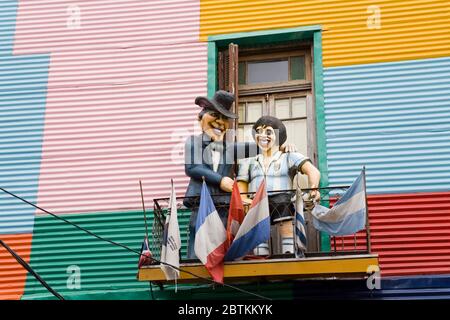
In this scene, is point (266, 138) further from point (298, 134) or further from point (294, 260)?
point (294, 260)

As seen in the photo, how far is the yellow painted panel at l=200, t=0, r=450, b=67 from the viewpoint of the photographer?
35.5ft

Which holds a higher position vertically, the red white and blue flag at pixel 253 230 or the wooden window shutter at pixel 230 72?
the wooden window shutter at pixel 230 72

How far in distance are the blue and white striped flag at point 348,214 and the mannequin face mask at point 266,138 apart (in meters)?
1.30

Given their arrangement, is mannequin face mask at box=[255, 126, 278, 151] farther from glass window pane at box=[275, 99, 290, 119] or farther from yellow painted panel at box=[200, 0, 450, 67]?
yellow painted panel at box=[200, 0, 450, 67]

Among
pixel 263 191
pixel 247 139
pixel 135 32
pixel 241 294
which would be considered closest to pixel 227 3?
pixel 135 32

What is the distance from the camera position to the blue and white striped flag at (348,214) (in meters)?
8.97

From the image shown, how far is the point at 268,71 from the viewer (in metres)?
11.5

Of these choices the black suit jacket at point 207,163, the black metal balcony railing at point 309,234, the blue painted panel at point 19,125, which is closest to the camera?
the black metal balcony railing at point 309,234

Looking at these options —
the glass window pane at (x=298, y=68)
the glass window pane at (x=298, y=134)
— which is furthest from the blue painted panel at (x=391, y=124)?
the glass window pane at (x=298, y=68)

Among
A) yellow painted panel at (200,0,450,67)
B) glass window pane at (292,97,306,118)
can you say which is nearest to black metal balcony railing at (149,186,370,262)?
glass window pane at (292,97,306,118)

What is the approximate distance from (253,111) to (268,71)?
716 millimetres

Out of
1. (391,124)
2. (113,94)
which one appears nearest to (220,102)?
(113,94)

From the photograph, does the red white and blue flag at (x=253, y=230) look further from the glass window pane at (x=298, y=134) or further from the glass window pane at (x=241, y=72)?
the glass window pane at (x=241, y=72)
